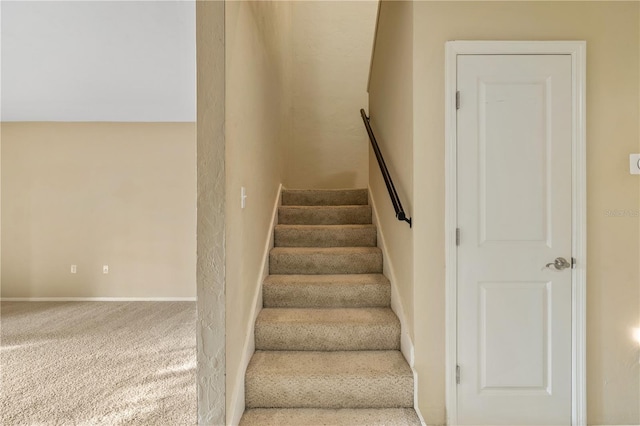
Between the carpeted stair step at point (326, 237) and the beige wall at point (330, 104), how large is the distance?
1.62 m

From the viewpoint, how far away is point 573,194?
1625 millimetres

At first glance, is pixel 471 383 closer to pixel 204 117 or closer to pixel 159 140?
pixel 204 117

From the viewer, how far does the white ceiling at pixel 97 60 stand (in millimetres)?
2260

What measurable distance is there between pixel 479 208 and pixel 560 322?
77 cm

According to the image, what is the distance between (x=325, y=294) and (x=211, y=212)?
1095 millimetres

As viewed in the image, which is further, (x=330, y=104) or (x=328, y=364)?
(x=330, y=104)

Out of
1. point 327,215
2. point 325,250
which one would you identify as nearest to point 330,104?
point 327,215

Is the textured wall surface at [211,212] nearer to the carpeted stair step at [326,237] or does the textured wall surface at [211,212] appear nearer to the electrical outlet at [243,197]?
Result: the electrical outlet at [243,197]

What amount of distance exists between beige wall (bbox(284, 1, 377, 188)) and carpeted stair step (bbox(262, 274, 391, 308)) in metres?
2.25

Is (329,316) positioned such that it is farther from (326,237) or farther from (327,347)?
(326,237)

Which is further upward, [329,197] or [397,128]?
[397,128]

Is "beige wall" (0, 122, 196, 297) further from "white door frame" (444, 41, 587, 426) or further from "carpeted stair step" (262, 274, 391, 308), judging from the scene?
"white door frame" (444, 41, 587, 426)

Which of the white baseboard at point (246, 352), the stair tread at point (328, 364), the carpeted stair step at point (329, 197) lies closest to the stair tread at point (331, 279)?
the white baseboard at point (246, 352)

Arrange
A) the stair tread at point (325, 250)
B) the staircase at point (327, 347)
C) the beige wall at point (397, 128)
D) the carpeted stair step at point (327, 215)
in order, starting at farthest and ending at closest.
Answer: the carpeted stair step at point (327, 215) → the stair tread at point (325, 250) → the beige wall at point (397, 128) → the staircase at point (327, 347)
